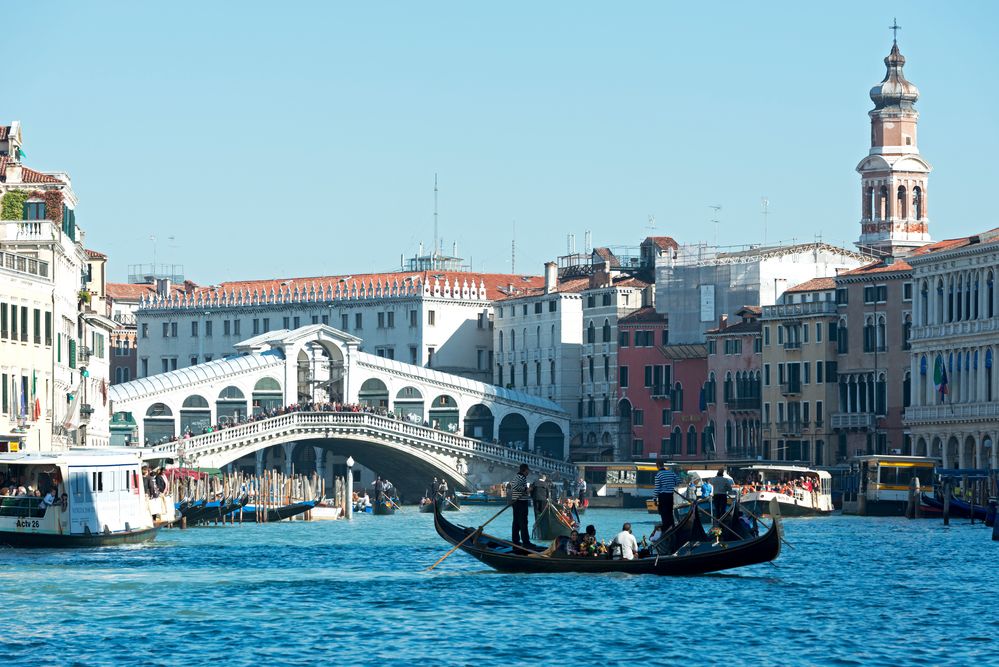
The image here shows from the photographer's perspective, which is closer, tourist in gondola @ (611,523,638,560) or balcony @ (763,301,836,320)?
tourist in gondola @ (611,523,638,560)

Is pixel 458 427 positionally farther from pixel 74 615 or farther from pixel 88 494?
pixel 74 615

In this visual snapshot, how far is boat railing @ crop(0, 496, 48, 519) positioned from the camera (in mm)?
48219

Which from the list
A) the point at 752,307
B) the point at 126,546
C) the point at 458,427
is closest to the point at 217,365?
the point at 458,427

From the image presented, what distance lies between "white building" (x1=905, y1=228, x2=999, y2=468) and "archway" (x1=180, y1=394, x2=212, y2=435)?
90.8 feet

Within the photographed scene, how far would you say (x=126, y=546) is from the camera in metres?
50.9

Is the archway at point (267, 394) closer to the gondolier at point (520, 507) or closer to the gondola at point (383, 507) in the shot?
the gondola at point (383, 507)

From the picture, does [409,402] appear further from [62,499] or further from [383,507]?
[62,499]

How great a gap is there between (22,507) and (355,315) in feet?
212

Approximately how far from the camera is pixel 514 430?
102875 mm

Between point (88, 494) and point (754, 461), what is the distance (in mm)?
40596

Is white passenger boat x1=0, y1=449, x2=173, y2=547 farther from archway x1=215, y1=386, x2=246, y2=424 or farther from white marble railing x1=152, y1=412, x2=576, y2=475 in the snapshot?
archway x1=215, y1=386, x2=246, y2=424

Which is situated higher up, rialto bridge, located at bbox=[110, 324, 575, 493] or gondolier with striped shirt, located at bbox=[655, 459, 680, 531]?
rialto bridge, located at bbox=[110, 324, 575, 493]

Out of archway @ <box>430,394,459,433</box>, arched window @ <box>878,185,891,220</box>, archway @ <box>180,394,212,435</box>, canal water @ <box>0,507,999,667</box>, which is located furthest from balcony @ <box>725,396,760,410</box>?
canal water @ <box>0,507,999,667</box>

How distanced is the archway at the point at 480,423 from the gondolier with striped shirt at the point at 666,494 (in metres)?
60.6
